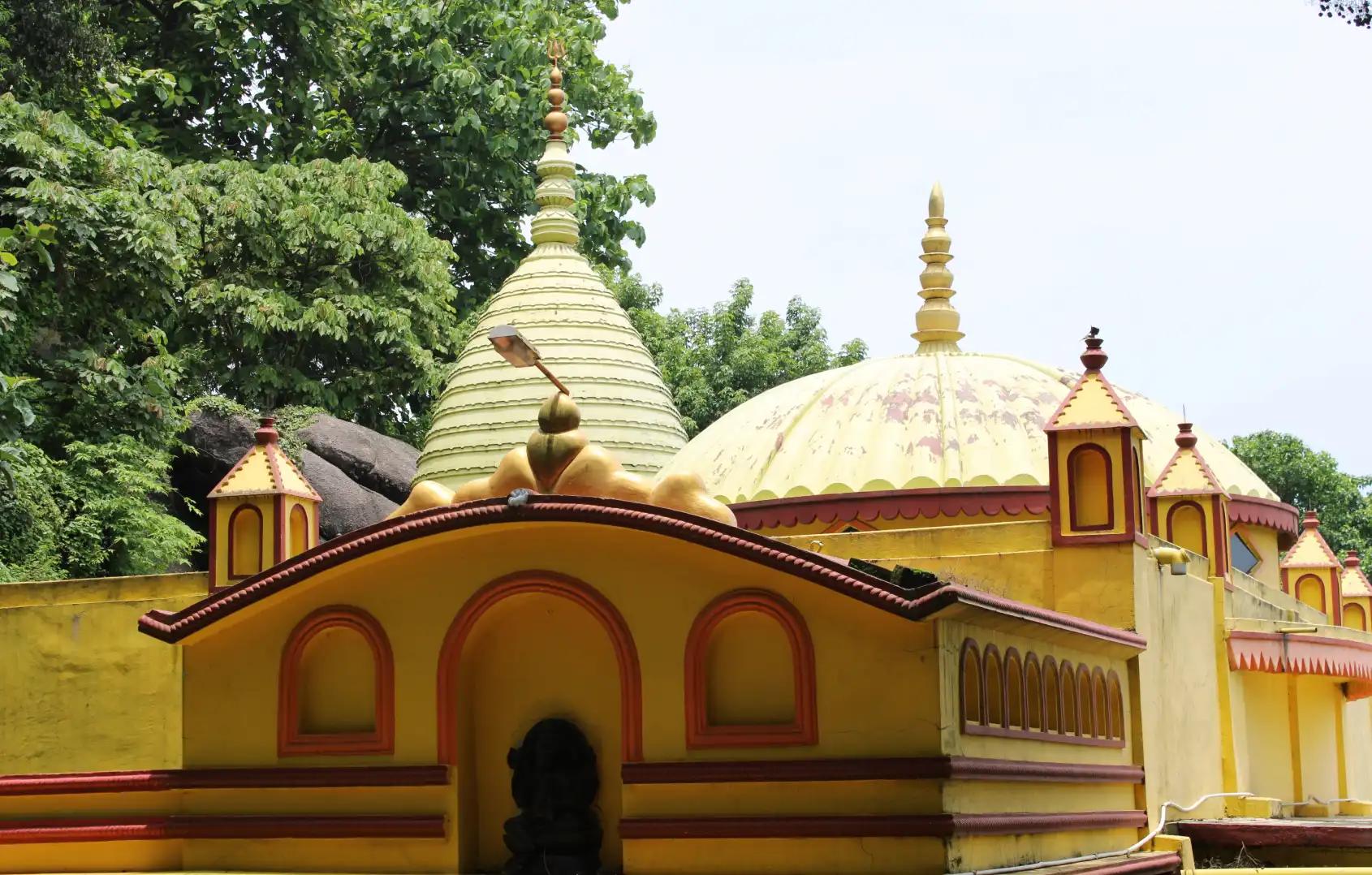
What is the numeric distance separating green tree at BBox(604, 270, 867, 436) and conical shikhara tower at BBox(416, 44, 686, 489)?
17192 mm

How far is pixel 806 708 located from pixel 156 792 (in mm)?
5264

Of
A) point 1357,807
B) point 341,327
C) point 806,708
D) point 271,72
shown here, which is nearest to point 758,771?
point 806,708

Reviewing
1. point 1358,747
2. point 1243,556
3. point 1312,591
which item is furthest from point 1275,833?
point 1312,591

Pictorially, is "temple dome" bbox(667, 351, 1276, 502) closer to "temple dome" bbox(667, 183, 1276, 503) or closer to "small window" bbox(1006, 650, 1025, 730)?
"temple dome" bbox(667, 183, 1276, 503)

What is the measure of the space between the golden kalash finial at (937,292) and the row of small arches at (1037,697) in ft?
24.8

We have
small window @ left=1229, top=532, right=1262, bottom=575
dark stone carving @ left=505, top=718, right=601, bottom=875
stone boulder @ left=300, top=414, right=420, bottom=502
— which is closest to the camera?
dark stone carving @ left=505, top=718, right=601, bottom=875

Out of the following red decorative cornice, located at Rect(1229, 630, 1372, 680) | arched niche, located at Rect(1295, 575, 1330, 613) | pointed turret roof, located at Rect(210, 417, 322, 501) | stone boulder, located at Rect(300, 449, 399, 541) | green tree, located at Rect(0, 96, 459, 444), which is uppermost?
green tree, located at Rect(0, 96, 459, 444)

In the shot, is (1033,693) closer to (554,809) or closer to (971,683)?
(971,683)

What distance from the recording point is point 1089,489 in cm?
1482

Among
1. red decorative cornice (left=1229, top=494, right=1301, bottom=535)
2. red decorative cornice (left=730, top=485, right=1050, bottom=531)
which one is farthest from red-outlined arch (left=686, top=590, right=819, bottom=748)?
red decorative cornice (left=1229, top=494, right=1301, bottom=535)

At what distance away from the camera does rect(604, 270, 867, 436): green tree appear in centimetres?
4644

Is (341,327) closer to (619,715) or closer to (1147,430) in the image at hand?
(1147,430)

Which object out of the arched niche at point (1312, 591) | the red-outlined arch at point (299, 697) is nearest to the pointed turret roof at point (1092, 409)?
the red-outlined arch at point (299, 697)

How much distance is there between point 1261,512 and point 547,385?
922 centimetres
